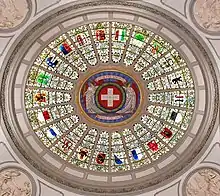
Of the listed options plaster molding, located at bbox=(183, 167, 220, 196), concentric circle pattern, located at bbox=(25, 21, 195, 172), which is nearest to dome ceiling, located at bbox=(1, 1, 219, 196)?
concentric circle pattern, located at bbox=(25, 21, 195, 172)

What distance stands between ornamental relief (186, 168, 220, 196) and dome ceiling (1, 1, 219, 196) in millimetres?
449

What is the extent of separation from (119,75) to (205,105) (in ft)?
8.60

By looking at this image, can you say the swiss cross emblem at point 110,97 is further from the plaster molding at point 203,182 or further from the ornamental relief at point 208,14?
the ornamental relief at point 208,14

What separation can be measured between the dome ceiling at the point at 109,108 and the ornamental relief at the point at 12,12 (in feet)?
3.73

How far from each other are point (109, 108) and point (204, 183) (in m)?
3.46

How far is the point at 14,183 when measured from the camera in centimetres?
1711

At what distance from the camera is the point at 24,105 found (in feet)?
56.9

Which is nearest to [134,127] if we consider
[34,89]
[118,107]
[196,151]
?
[118,107]

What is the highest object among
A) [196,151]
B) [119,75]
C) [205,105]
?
[119,75]

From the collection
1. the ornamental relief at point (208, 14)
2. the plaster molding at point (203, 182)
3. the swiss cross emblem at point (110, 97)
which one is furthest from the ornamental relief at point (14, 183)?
the ornamental relief at point (208, 14)

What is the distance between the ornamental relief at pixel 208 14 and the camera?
15797mm

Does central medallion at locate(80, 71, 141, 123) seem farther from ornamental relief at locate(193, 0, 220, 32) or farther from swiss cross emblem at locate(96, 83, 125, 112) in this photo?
ornamental relief at locate(193, 0, 220, 32)

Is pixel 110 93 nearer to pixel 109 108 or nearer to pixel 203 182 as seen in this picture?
pixel 109 108

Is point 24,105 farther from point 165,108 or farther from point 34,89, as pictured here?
point 165,108
